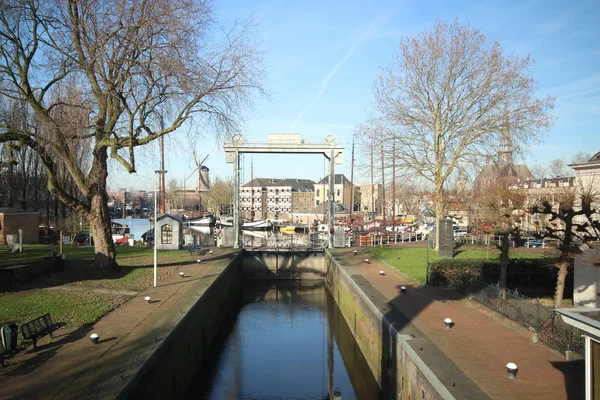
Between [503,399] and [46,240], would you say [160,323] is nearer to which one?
[503,399]

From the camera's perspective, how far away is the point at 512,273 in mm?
20469

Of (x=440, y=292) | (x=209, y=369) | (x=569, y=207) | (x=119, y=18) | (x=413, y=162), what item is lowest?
(x=209, y=369)

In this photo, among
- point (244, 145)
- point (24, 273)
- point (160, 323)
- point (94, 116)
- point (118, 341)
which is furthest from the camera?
point (244, 145)

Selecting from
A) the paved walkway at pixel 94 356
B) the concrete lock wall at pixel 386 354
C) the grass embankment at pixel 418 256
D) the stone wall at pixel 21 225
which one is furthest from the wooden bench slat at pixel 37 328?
the stone wall at pixel 21 225

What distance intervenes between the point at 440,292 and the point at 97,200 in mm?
14627

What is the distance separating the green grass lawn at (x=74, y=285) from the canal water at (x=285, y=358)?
4027 mm

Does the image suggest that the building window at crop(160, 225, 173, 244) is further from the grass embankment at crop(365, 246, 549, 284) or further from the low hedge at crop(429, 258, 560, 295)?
the low hedge at crop(429, 258, 560, 295)

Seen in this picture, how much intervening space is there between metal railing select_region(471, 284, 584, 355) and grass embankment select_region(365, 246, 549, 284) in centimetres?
600

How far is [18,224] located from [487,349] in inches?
1293

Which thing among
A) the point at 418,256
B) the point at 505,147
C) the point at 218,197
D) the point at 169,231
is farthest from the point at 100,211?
the point at 218,197

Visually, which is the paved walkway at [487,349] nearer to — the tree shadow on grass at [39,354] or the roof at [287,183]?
the tree shadow on grass at [39,354]

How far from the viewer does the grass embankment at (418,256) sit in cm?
2370

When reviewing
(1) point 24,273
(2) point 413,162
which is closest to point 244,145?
(2) point 413,162

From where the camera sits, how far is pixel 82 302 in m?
15.1
